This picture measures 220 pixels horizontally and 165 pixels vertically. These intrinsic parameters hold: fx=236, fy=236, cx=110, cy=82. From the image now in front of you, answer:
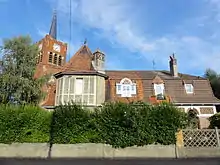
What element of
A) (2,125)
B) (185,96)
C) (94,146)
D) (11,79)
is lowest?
(94,146)

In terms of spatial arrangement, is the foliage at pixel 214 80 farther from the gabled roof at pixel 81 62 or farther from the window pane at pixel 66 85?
the window pane at pixel 66 85

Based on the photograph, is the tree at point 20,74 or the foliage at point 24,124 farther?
the tree at point 20,74

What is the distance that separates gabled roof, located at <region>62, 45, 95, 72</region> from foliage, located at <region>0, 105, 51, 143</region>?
10757mm

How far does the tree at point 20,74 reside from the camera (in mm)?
24703

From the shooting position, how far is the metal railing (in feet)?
42.5

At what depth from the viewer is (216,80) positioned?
38500 mm

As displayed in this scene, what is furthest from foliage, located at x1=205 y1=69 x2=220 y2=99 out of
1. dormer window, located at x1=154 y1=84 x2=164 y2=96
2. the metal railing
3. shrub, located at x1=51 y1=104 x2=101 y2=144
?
shrub, located at x1=51 y1=104 x2=101 y2=144

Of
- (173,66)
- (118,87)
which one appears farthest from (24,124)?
(173,66)

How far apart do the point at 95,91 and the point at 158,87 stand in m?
7.90

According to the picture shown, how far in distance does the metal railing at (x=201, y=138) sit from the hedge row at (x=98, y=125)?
678 mm

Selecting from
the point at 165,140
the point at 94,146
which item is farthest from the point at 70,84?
the point at 165,140

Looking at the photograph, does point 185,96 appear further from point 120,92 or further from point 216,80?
point 216,80

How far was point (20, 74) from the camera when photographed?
25.9 m

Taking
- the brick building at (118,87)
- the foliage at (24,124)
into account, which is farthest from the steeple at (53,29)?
the foliage at (24,124)
